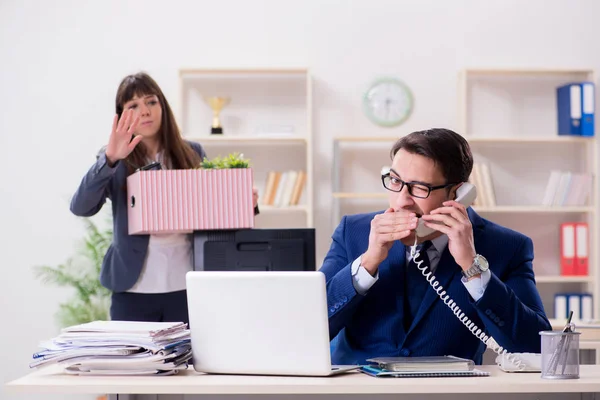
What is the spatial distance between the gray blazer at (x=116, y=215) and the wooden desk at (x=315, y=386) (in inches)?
50.3

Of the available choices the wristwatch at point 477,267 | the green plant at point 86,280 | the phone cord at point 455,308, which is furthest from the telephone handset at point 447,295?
the green plant at point 86,280

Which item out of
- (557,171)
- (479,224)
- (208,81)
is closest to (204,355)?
(479,224)

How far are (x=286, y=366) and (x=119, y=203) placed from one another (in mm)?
1498

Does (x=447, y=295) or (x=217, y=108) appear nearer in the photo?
(x=447, y=295)

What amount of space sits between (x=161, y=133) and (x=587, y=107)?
3.07 m

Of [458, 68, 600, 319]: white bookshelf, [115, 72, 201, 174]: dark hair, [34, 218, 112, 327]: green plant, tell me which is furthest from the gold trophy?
[115, 72, 201, 174]: dark hair

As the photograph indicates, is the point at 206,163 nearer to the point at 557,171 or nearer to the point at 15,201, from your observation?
the point at 15,201

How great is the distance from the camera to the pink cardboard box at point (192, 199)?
270 centimetres

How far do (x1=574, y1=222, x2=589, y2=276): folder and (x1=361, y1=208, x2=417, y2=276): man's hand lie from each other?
355 cm

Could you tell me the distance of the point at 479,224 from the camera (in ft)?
6.55

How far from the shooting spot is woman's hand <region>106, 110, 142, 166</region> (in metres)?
2.75

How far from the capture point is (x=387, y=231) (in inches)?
71.6

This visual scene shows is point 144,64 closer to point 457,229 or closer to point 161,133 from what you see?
point 161,133

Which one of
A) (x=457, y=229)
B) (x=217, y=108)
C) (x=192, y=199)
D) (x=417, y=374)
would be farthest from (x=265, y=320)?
(x=217, y=108)
